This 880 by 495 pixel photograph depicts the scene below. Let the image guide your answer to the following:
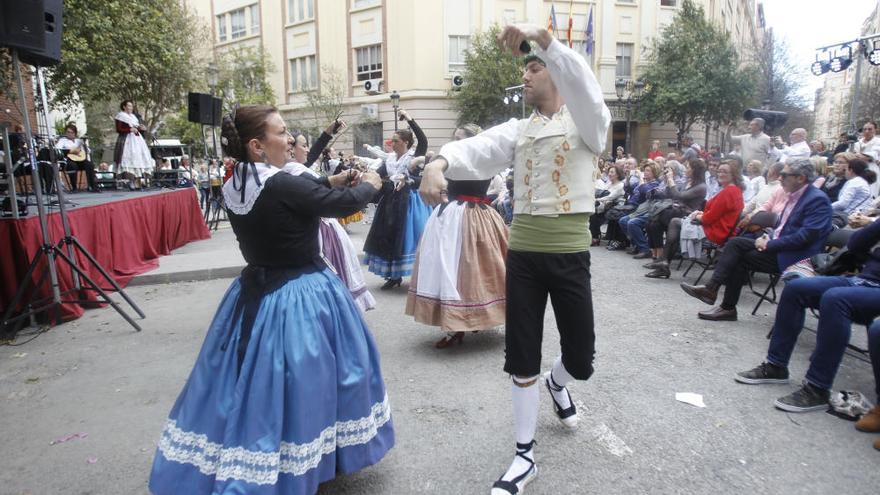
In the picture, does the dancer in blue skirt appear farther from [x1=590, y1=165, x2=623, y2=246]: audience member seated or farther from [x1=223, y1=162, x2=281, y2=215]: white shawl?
[x1=590, y1=165, x2=623, y2=246]: audience member seated

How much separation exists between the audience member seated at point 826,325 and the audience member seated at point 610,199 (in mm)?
6273

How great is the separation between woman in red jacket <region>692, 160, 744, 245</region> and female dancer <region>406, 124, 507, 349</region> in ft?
10.7

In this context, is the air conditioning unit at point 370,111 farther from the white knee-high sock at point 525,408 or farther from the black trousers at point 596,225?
the white knee-high sock at point 525,408

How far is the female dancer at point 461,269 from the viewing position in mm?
4219

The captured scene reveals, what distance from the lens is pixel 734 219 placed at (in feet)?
20.4

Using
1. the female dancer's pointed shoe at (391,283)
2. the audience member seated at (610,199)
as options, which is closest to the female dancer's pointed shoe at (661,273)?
the audience member seated at (610,199)

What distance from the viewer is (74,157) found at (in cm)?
1229

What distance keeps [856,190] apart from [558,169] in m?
5.93

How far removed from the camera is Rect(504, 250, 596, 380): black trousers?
2.46m

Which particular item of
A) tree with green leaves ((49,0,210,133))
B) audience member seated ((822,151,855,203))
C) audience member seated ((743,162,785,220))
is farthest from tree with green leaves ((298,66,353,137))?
audience member seated ((822,151,855,203))

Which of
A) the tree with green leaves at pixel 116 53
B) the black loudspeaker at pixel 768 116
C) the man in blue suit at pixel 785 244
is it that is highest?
the tree with green leaves at pixel 116 53

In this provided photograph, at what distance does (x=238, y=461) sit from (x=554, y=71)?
6.66ft

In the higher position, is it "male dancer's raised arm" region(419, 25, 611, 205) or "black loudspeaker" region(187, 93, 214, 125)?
"black loudspeaker" region(187, 93, 214, 125)

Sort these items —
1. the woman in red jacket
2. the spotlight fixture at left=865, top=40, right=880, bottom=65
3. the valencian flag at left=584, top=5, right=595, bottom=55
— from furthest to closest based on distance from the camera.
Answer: the valencian flag at left=584, top=5, right=595, bottom=55 → the spotlight fixture at left=865, top=40, right=880, bottom=65 → the woman in red jacket
